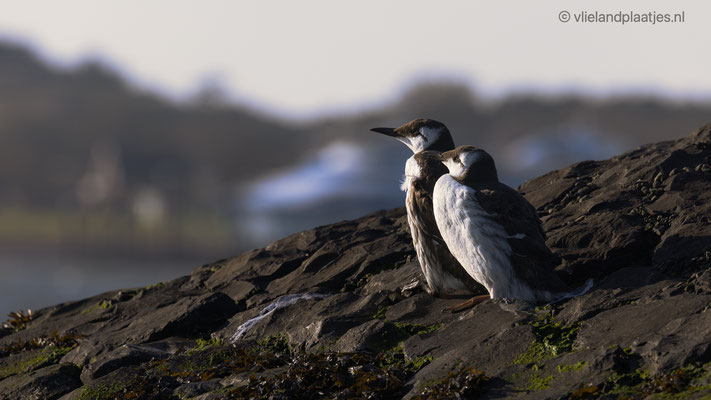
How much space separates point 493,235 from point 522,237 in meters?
0.32

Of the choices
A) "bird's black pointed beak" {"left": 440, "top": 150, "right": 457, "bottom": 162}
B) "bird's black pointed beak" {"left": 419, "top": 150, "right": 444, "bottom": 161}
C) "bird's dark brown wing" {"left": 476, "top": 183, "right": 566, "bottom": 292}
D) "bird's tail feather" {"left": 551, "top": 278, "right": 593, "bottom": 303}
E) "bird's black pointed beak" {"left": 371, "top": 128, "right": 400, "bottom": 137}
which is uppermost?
"bird's black pointed beak" {"left": 371, "top": 128, "right": 400, "bottom": 137}

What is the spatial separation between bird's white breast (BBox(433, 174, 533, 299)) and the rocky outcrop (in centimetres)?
26

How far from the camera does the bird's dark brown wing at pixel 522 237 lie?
9.70m

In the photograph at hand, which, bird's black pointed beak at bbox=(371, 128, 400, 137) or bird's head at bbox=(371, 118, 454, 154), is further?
bird's black pointed beak at bbox=(371, 128, 400, 137)

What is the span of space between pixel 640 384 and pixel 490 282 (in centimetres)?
260

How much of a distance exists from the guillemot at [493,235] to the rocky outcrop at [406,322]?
29cm

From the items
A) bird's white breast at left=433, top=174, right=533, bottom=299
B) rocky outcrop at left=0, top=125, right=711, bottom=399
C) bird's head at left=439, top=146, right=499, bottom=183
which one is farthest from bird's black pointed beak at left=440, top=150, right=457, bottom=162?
rocky outcrop at left=0, top=125, right=711, bottom=399

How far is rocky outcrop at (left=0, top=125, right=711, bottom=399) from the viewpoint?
8188mm

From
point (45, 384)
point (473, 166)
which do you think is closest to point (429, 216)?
point (473, 166)

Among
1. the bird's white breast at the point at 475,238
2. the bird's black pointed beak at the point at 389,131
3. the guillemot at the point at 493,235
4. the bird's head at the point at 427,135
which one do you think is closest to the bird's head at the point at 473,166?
the guillemot at the point at 493,235

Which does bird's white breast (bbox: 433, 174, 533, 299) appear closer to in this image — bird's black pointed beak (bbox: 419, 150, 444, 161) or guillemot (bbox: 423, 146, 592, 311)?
guillemot (bbox: 423, 146, 592, 311)

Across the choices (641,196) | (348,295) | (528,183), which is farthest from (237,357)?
(528,183)

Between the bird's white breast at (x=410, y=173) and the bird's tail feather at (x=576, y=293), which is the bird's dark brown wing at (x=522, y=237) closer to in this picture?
the bird's tail feather at (x=576, y=293)

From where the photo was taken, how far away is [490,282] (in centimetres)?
995
